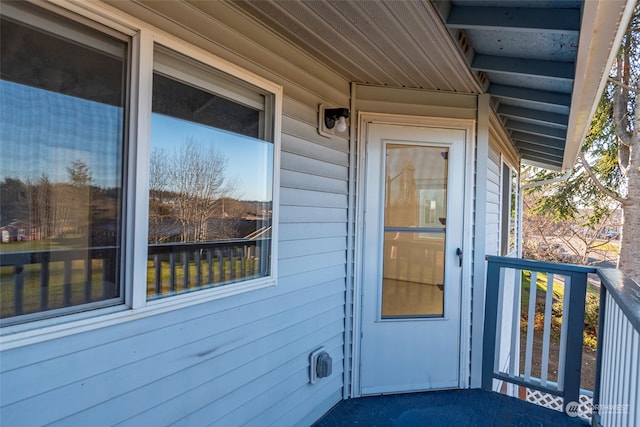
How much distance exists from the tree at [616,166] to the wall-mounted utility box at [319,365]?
493 cm

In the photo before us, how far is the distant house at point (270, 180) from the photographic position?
3.88 feet

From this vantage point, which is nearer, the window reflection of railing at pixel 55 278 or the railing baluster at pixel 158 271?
the window reflection of railing at pixel 55 278

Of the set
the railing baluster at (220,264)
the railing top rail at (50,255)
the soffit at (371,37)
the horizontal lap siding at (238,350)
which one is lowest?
the horizontal lap siding at (238,350)

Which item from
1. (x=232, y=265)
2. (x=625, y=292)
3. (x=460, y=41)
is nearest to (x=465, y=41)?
(x=460, y=41)

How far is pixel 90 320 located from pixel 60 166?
0.53 metres

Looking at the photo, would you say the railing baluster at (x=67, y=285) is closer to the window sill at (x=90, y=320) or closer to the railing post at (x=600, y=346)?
the window sill at (x=90, y=320)

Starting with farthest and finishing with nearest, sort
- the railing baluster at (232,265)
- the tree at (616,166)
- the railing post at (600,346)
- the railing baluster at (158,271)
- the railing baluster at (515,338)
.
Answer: the tree at (616,166) < the railing baluster at (515,338) < the railing post at (600,346) < the railing baluster at (232,265) < the railing baluster at (158,271)

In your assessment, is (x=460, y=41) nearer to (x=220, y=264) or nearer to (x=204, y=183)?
(x=204, y=183)

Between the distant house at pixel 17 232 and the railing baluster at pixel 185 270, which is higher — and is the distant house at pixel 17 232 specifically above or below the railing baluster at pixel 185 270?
above

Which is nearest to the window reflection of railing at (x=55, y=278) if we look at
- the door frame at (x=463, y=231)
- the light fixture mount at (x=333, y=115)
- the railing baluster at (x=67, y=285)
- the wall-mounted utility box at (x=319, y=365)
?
the railing baluster at (x=67, y=285)

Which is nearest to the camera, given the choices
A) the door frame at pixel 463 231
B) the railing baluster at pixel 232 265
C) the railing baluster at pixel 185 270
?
the railing baluster at pixel 185 270

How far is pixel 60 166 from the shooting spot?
1187 millimetres

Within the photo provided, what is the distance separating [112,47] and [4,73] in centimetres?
36

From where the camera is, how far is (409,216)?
2820mm
